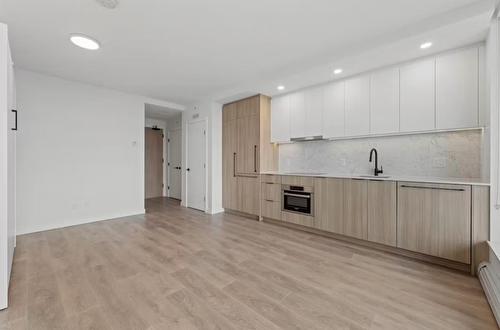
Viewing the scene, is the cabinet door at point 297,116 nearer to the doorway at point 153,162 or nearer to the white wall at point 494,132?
the white wall at point 494,132

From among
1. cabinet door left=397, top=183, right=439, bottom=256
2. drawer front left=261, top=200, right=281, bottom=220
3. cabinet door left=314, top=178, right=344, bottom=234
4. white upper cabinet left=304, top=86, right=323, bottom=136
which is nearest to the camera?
cabinet door left=397, top=183, right=439, bottom=256

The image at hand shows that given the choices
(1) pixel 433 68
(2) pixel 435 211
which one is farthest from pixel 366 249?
(1) pixel 433 68

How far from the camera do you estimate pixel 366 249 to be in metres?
2.78

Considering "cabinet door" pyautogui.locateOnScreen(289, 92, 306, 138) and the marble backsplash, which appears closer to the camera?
the marble backsplash

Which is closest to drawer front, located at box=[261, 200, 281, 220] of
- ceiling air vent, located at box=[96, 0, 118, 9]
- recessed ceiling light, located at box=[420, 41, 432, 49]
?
recessed ceiling light, located at box=[420, 41, 432, 49]

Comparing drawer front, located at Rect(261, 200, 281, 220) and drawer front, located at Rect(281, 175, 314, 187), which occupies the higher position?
drawer front, located at Rect(281, 175, 314, 187)

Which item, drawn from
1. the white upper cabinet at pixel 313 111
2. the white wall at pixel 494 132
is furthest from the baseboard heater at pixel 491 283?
the white upper cabinet at pixel 313 111

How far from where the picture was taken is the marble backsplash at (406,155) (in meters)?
2.57

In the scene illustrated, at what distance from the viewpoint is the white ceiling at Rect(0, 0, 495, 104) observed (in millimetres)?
1965

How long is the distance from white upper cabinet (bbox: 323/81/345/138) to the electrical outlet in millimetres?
1201

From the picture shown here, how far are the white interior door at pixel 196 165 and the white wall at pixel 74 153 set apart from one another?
1.12 metres

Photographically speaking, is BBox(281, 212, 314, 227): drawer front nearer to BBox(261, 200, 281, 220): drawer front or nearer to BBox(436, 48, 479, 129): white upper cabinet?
BBox(261, 200, 281, 220): drawer front

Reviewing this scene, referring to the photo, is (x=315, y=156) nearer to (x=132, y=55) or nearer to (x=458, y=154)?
(x=458, y=154)

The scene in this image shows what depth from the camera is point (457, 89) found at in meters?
2.42
